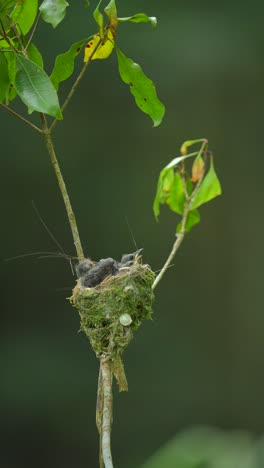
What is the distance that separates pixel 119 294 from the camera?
1.16m

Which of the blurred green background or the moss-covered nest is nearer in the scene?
the moss-covered nest

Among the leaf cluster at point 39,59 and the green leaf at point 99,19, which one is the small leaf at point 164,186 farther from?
the green leaf at point 99,19

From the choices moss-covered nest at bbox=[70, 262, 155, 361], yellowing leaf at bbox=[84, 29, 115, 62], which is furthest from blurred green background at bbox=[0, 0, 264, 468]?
moss-covered nest at bbox=[70, 262, 155, 361]

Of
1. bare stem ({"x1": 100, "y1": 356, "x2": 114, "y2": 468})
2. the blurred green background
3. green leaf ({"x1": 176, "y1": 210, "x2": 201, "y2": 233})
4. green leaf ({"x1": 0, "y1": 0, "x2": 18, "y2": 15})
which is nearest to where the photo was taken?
bare stem ({"x1": 100, "y1": 356, "x2": 114, "y2": 468})

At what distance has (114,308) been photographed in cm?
117

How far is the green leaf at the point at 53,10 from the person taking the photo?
3.82 ft

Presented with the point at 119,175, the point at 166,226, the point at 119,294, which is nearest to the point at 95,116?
the point at 119,175

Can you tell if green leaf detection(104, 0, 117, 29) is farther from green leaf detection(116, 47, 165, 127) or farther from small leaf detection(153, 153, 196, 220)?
small leaf detection(153, 153, 196, 220)

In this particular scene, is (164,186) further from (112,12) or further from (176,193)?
(112,12)

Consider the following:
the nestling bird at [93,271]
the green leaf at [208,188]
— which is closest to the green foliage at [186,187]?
the green leaf at [208,188]

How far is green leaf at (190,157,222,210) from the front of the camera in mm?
1166

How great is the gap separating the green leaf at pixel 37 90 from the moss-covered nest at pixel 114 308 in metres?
0.24

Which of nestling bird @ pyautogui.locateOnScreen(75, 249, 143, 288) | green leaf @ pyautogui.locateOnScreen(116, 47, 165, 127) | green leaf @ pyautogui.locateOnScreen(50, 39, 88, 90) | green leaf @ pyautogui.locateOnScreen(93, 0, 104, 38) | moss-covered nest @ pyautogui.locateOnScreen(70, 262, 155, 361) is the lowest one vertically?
moss-covered nest @ pyautogui.locateOnScreen(70, 262, 155, 361)

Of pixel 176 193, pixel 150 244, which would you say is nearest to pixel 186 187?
pixel 176 193
